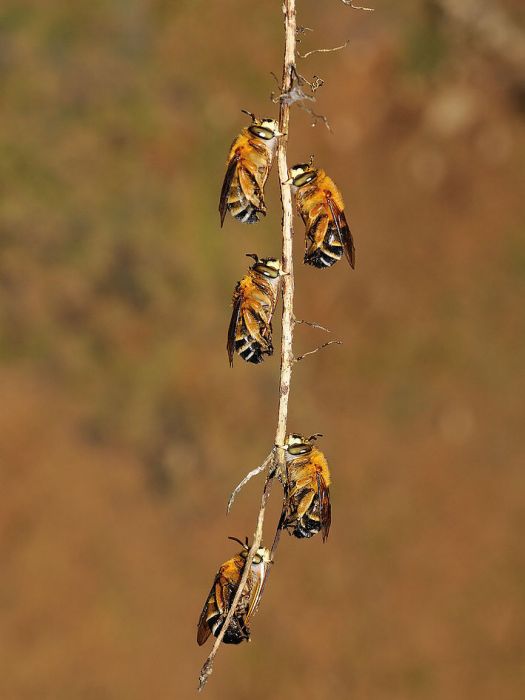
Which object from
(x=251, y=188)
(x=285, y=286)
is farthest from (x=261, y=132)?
(x=285, y=286)

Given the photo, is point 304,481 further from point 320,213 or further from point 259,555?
point 320,213

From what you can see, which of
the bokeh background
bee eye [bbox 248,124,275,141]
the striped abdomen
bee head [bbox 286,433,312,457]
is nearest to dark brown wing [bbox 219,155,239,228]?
bee eye [bbox 248,124,275,141]

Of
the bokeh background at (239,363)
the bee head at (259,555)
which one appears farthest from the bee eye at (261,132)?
the bokeh background at (239,363)

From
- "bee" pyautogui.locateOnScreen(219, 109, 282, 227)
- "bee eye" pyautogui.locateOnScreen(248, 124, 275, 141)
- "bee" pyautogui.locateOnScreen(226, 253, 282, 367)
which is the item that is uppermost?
"bee" pyautogui.locateOnScreen(219, 109, 282, 227)

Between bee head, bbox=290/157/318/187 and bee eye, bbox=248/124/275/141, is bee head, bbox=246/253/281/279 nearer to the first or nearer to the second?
bee head, bbox=290/157/318/187

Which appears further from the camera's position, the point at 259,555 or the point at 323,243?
the point at 323,243

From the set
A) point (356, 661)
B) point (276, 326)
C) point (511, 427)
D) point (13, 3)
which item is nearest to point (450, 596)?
point (356, 661)

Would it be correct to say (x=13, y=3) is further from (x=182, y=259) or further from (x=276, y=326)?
(x=276, y=326)
